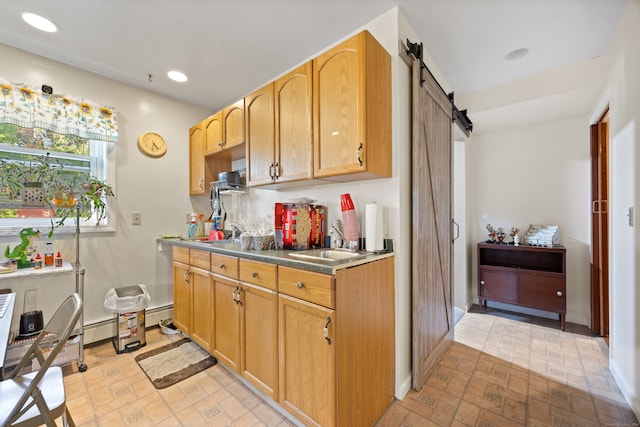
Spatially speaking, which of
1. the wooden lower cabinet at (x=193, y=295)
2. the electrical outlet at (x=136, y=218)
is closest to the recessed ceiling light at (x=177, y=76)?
the electrical outlet at (x=136, y=218)

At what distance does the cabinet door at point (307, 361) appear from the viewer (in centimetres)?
127

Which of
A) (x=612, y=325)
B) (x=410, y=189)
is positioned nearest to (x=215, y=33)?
(x=410, y=189)

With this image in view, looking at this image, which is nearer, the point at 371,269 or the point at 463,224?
the point at 371,269

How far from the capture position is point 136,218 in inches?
108

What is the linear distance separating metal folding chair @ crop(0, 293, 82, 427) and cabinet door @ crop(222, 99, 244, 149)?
5.54ft

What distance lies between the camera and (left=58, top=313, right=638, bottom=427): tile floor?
61.1 inches

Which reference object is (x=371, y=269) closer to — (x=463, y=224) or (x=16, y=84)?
(x=463, y=224)

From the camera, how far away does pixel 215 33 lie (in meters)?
1.97

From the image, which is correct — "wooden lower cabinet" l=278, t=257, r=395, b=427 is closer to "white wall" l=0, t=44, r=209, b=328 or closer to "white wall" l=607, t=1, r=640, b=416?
"white wall" l=607, t=1, r=640, b=416

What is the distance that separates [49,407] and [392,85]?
7.64 ft

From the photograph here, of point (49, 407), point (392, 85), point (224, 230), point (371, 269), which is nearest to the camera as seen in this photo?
point (49, 407)

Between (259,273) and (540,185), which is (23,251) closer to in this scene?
(259,273)

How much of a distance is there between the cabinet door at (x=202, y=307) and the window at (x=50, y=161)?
1.15 meters

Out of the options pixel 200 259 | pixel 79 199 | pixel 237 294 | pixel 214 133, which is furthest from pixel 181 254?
pixel 214 133
